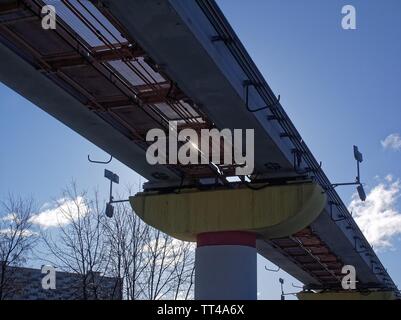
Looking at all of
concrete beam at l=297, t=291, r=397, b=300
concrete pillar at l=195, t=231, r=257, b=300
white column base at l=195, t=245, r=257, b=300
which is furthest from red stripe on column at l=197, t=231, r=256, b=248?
concrete beam at l=297, t=291, r=397, b=300

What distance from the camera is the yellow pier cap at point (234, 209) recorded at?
52.0 ft

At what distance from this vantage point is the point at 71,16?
9.62 meters

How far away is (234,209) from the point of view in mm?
16500

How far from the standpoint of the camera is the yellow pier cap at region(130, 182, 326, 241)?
15852 mm

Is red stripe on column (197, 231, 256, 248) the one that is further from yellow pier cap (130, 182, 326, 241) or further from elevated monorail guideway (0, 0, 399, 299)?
yellow pier cap (130, 182, 326, 241)

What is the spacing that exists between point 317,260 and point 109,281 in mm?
9571

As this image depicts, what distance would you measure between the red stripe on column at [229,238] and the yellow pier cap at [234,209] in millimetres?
182

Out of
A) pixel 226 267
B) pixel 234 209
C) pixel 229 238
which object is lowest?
pixel 226 267

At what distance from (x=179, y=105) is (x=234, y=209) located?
15.2 feet

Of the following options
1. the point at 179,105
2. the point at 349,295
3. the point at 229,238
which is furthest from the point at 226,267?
the point at 349,295

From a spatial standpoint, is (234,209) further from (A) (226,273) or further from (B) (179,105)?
(B) (179,105)

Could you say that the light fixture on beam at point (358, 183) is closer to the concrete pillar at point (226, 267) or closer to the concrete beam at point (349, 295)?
the concrete pillar at point (226, 267)
